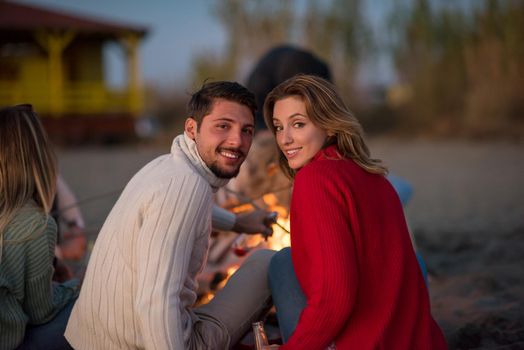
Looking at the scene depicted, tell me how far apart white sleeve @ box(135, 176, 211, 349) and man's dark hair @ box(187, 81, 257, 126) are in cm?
30

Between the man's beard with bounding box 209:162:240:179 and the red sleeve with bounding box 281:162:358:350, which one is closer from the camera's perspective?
the red sleeve with bounding box 281:162:358:350

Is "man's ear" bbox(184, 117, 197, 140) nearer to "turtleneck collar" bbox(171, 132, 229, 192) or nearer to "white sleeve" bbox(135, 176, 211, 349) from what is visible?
"turtleneck collar" bbox(171, 132, 229, 192)

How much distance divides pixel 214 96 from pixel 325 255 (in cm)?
70

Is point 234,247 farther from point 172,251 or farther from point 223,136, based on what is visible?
point 172,251

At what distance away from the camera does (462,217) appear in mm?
6398

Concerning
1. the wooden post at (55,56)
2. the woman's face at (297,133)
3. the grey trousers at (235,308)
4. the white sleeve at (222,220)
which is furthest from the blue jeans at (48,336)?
the wooden post at (55,56)

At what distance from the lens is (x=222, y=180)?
7.55ft

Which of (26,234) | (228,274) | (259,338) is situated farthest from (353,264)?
(228,274)

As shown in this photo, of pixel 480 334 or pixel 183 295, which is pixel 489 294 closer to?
pixel 480 334

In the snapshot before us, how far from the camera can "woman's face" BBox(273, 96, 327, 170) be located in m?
2.29

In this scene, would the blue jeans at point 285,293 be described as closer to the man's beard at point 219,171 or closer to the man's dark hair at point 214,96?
the man's beard at point 219,171

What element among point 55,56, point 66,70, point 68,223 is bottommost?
point 68,223

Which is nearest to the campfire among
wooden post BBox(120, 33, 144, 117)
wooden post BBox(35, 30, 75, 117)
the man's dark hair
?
the man's dark hair

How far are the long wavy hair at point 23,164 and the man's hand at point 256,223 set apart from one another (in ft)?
2.64
